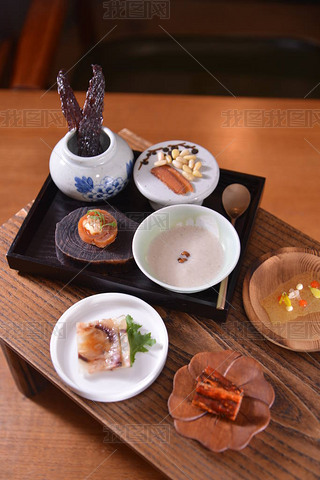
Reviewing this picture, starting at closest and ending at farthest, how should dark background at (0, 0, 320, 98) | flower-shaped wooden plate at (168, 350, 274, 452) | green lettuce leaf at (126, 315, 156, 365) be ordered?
flower-shaped wooden plate at (168, 350, 274, 452) → green lettuce leaf at (126, 315, 156, 365) → dark background at (0, 0, 320, 98)

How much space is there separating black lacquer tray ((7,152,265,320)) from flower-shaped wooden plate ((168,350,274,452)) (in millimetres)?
138

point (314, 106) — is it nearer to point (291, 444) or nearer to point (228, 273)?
point (228, 273)

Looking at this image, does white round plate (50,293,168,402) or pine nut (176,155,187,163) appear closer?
white round plate (50,293,168,402)

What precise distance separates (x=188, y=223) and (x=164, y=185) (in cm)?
13

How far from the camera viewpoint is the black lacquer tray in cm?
147

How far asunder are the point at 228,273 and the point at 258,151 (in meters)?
0.79

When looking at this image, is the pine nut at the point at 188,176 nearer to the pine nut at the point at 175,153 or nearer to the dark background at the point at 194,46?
the pine nut at the point at 175,153

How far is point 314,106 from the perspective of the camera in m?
2.14

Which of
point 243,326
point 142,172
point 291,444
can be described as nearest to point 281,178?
point 142,172

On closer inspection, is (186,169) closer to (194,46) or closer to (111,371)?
(111,371)

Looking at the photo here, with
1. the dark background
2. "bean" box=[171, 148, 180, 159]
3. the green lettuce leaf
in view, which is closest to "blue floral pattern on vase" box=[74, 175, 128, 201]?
"bean" box=[171, 148, 180, 159]

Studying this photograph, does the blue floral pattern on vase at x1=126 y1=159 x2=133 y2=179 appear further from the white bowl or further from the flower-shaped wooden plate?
the flower-shaped wooden plate

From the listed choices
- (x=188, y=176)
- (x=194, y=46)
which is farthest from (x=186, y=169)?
(x=194, y=46)

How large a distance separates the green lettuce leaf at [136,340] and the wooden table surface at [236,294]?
0.07 meters
